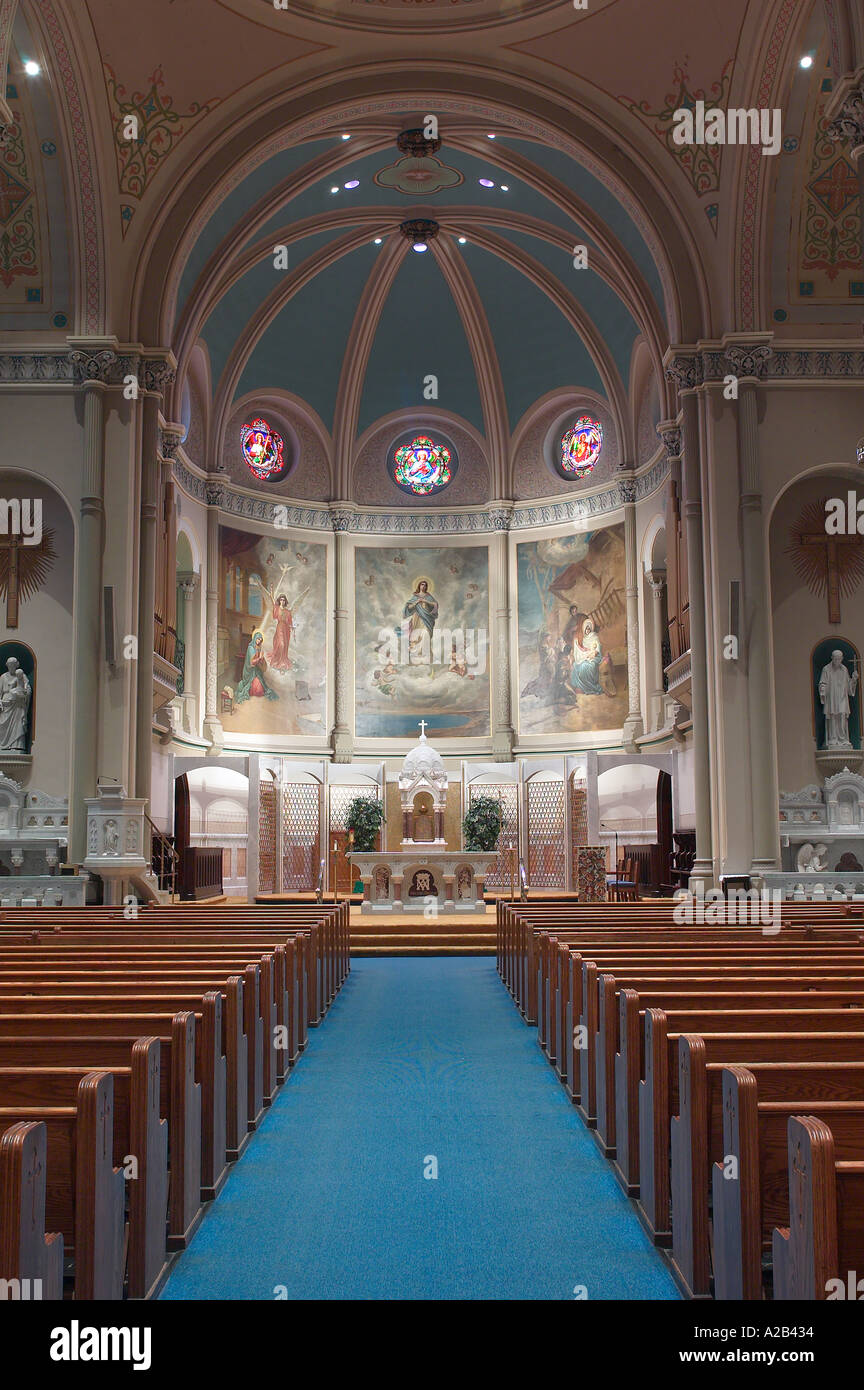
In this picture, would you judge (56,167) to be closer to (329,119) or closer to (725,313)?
(329,119)

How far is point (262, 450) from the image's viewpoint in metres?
26.3

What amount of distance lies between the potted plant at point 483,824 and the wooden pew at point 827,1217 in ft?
65.5

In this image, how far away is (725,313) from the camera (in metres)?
16.2

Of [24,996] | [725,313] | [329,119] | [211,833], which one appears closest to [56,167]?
[329,119]

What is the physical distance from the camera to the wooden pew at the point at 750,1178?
A: 3.19 metres

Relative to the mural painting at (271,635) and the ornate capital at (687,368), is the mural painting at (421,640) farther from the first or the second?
the ornate capital at (687,368)

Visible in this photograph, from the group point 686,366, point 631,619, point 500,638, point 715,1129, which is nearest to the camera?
point 715,1129

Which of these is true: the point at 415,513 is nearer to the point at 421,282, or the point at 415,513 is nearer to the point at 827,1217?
the point at 421,282

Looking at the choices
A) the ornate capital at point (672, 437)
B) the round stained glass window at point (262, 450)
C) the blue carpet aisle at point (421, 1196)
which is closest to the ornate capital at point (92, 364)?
the ornate capital at point (672, 437)

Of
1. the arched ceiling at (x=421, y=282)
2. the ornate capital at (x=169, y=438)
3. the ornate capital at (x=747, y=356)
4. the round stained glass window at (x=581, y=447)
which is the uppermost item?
the arched ceiling at (x=421, y=282)

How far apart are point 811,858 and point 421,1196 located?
11457 millimetres

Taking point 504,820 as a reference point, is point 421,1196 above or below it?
below

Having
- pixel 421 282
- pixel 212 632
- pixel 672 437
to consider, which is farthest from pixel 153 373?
pixel 421 282

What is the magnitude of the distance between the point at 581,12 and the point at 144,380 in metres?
7.96
